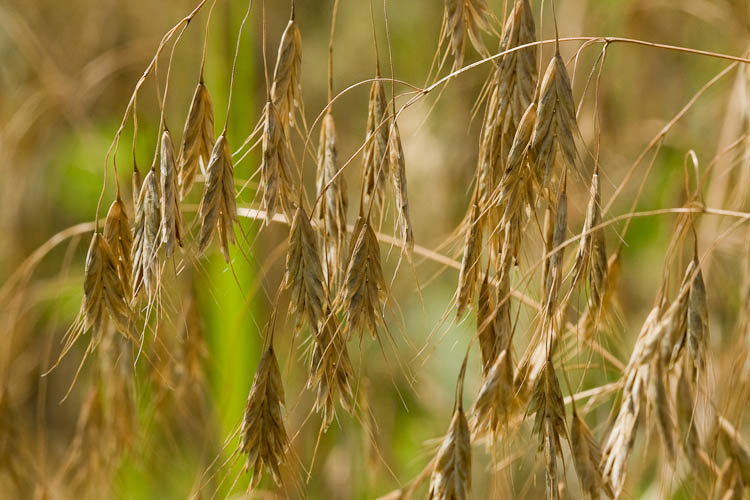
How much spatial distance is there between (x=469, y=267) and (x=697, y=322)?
0.22 metres

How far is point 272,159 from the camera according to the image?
69 centimetres

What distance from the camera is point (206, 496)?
4.21ft

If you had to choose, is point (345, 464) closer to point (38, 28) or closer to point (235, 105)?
point (235, 105)

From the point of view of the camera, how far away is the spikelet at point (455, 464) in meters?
0.70

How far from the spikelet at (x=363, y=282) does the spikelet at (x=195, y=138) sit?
0.17 meters

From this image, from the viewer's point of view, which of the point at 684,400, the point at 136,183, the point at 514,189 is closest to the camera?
the point at 514,189

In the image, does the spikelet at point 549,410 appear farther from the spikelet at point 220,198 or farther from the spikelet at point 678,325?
the spikelet at point 220,198

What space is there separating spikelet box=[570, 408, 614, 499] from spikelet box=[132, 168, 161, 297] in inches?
15.4

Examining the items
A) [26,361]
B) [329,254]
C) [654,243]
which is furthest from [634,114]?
[26,361]

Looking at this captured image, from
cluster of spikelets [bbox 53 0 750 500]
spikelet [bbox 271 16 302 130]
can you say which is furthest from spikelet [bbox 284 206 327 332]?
spikelet [bbox 271 16 302 130]

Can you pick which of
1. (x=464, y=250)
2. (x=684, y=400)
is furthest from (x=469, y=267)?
(x=684, y=400)

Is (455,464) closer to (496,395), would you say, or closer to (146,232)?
(496,395)

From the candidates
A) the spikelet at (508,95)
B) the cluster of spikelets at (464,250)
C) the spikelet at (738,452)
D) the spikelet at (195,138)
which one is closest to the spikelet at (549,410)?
the cluster of spikelets at (464,250)

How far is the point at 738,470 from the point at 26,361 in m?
1.36
